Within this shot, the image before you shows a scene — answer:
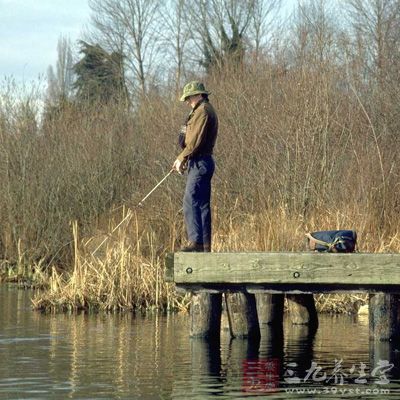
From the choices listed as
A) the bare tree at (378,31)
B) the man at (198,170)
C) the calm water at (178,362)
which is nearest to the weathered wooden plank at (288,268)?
the man at (198,170)

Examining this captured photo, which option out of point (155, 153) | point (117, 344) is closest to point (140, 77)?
point (155, 153)

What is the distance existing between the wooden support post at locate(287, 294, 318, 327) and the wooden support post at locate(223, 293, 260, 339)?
165 centimetres

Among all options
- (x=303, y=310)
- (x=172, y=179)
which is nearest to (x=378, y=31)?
(x=172, y=179)

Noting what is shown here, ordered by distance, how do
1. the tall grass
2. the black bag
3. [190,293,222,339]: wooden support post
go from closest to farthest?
the black bag, [190,293,222,339]: wooden support post, the tall grass

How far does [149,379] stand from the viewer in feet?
36.1

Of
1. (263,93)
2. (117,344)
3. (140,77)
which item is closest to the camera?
(117,344)

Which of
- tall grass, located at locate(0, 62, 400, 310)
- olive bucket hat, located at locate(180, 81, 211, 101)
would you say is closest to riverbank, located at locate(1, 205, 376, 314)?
tall grass, located at locate(0, 62, 400, 310)

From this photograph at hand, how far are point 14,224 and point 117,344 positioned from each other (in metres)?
11.8

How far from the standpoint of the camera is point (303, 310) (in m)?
15.5

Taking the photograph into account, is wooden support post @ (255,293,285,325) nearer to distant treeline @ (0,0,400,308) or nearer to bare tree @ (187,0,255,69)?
distant treeline @ (0,0,400,308)

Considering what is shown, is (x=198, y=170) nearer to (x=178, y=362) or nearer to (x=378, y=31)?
(x=178, y=362)

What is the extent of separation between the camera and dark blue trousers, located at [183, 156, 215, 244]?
13336 mm

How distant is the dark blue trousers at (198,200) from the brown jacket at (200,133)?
95 millimetres

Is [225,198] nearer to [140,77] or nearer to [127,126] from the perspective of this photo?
[127,126]
